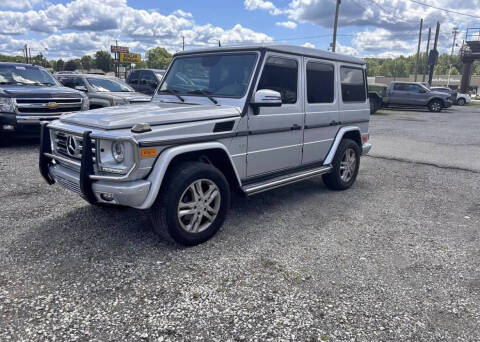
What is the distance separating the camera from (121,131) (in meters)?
3.38

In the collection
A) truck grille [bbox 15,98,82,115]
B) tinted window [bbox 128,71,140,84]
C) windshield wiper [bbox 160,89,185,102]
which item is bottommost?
truck grille [bbox 15,98,82,115]

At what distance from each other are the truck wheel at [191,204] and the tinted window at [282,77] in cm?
126

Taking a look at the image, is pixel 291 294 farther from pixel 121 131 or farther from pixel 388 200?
pixel 388 200

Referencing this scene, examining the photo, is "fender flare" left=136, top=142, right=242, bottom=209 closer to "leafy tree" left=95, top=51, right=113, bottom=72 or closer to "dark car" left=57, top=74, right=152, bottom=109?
"dark car" left=57, top=74, right=152, bottom=109

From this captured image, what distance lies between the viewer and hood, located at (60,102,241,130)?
11.4 feet

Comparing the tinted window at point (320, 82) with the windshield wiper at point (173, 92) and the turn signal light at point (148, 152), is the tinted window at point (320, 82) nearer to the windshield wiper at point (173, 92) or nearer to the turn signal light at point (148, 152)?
the windshield wiper at point (173, 92)

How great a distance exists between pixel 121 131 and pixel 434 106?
25097mm

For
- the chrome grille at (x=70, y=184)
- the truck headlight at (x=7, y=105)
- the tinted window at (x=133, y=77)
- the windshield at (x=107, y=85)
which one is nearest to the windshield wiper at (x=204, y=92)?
the chrome grille at (x=70, y=184)

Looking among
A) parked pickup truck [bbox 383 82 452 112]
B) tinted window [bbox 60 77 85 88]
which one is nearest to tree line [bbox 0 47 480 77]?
parked pickup truck [bbox 383 82 452 112]

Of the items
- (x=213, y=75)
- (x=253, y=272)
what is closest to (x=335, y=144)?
(x=213, y=75)

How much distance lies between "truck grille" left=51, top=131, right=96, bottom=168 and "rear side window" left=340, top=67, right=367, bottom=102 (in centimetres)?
390

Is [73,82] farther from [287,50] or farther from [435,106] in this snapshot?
[435,106]

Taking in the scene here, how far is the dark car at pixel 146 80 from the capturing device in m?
13.4

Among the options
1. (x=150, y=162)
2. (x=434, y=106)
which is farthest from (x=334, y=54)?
(x=434, y=106)
